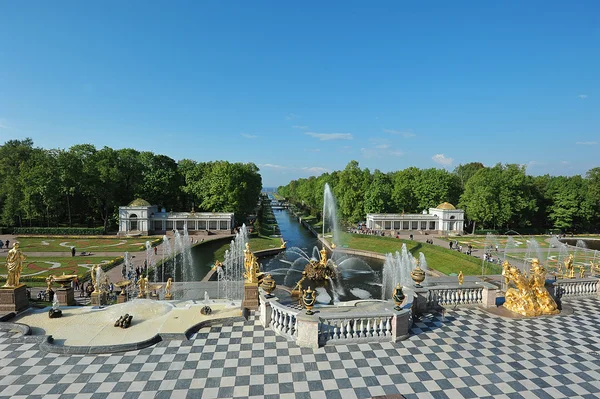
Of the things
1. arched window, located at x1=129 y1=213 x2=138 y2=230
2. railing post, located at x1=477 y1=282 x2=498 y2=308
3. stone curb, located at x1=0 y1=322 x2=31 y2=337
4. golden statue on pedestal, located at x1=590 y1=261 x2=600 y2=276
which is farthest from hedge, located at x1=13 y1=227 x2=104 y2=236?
golden statue on pedestal, located at x1=590 y1=261 x2=600 y2=276

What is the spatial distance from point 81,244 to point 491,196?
66.2 m

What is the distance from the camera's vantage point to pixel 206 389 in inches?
342

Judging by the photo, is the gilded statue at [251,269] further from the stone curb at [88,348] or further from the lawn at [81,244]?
the lawn at [81,244]

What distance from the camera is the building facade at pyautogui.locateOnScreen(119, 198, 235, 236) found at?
55.6 meters

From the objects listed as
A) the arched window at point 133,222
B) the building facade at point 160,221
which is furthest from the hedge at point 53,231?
the arched window at point 133,222

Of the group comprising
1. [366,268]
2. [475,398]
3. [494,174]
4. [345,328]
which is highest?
[494,174]

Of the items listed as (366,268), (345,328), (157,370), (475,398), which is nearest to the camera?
(475,398)

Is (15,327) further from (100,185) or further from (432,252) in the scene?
(100,185)

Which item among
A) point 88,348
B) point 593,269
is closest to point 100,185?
point 88,348

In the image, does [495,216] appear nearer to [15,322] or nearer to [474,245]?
[474,245]

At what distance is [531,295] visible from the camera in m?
14.5

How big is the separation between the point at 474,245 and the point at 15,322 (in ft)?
171

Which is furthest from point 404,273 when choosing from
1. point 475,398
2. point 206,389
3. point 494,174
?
point 494,174

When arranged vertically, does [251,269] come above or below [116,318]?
above
